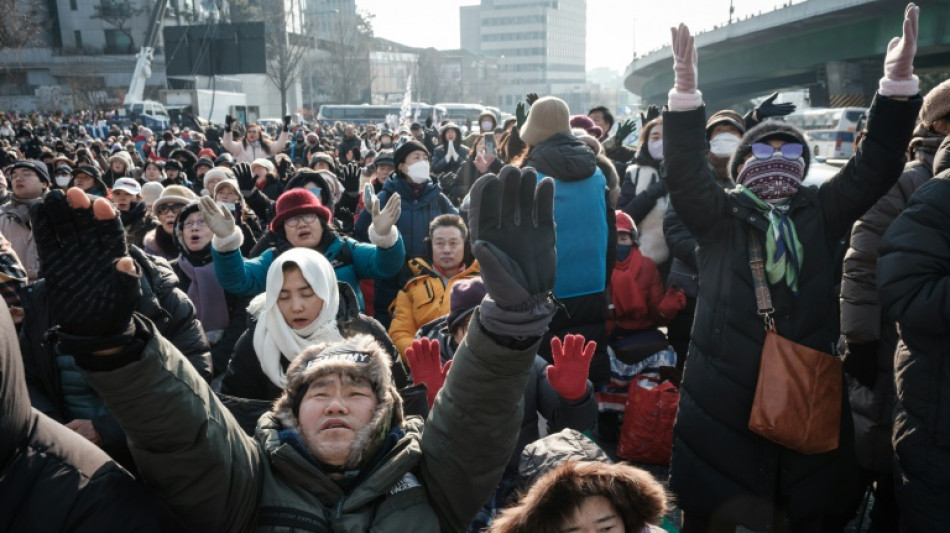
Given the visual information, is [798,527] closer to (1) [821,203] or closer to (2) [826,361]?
(2) [826,361]

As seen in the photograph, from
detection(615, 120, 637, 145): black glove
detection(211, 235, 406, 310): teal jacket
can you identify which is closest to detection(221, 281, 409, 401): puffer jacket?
detection(211, 235, 406, 310): teal jacket

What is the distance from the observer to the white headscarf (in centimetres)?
291

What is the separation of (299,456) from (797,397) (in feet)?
5.79

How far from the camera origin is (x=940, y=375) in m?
2.30

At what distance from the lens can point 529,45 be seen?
5271 inches

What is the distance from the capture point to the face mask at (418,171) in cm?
601

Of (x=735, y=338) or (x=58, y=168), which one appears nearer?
(x=735, y=338)

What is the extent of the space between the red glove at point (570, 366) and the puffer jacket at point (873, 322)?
1236mm

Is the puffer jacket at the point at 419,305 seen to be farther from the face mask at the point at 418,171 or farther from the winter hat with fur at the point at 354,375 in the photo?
the face mask at the point at 418,171

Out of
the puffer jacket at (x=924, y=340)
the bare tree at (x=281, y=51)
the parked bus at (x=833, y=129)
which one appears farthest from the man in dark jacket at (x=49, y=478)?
the bare tree at (x=281, y=51)

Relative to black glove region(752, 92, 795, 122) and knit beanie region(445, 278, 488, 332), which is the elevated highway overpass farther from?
knit beanie region(445, 278, 488, 332)

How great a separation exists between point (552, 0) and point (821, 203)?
14359cm

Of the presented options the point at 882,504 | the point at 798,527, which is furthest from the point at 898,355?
the point at 882,504

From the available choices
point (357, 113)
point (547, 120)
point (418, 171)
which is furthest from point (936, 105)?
point (357, 113)
